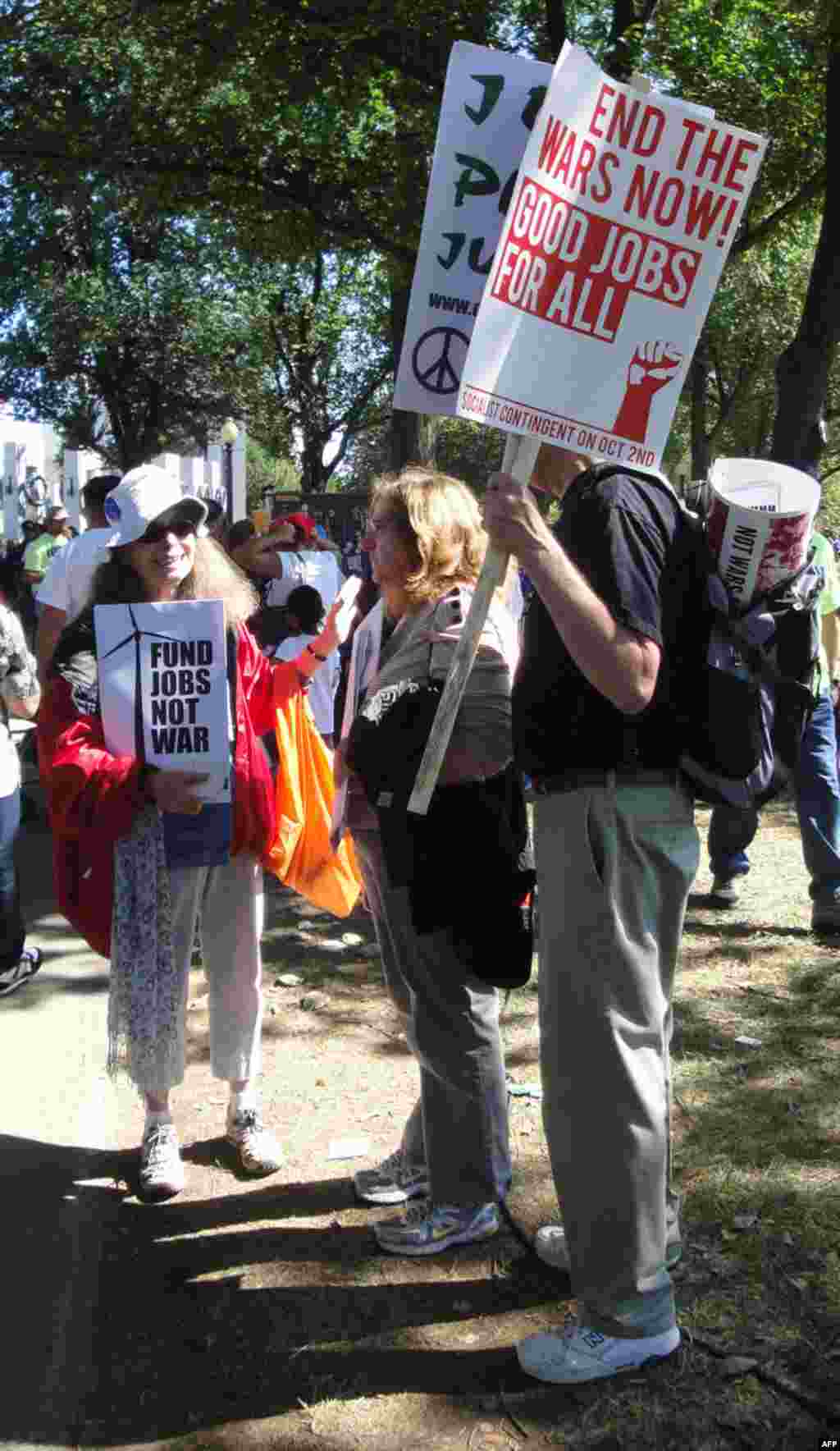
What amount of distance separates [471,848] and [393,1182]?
1.07 metres

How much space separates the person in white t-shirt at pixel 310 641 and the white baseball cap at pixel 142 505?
237cm

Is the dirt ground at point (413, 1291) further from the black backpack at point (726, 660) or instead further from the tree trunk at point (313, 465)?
the tree trunk at point (313, 465)

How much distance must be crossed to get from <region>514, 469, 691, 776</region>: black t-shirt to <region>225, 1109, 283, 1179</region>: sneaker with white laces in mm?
1718

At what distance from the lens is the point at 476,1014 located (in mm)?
3506

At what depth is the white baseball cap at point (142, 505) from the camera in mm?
3807

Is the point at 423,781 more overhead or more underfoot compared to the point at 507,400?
more underfoot

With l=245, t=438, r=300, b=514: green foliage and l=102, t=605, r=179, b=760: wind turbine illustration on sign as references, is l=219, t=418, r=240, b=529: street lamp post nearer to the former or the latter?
l=102, t=605, r=179, b=760: wind turbine illustration on sign

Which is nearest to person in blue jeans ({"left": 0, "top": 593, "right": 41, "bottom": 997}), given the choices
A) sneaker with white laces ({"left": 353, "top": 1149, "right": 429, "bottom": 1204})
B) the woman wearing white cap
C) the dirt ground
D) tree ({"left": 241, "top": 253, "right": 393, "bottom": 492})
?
the dirt ground

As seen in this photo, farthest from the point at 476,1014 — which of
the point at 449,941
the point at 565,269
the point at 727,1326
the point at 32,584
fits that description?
the point at 32,584

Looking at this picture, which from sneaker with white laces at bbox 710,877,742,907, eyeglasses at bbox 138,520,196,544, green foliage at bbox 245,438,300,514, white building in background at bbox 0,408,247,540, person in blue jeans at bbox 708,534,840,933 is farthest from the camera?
green foliage at bbox 245,438,300,514

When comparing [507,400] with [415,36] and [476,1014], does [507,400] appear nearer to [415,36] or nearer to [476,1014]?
[476,1014]

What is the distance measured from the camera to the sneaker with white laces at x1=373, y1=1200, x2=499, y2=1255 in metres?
3.58

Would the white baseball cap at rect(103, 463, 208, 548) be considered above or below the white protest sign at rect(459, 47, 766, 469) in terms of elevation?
below

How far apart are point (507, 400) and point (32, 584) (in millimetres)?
12104
